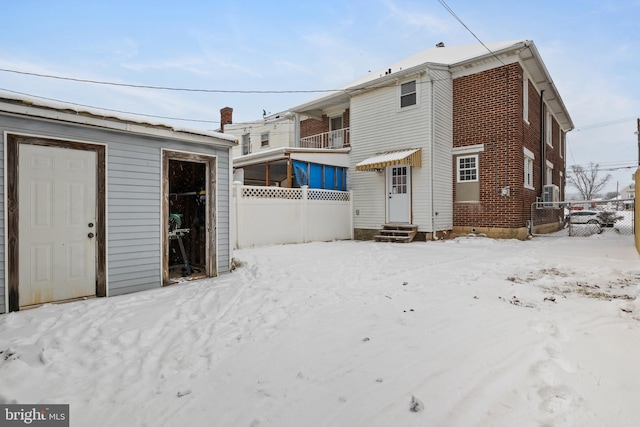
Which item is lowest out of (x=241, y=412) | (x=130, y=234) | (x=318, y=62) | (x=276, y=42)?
(x=241, y=412)

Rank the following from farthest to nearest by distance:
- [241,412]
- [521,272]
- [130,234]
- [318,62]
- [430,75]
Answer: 1. [318,62]
2. [430,75]
3. [521,272]
4. [130,234]
5. [241,412]

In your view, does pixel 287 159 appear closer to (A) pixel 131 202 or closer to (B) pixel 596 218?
(A) pixel 131 202

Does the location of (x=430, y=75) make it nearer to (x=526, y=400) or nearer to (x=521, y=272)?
(x=521, y=272)

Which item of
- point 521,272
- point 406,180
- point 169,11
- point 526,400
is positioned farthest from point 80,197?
point 169,11

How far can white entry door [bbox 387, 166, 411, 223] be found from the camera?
12562mm

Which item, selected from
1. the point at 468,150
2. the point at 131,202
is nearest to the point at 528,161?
the point at 468,150

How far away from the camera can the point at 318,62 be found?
29062 millimetres

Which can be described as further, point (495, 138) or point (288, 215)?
point (495, 138)

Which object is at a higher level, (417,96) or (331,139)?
(417,96)

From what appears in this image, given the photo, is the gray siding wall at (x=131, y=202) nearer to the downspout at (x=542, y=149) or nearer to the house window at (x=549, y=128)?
the downspout at (x=542, y=149)

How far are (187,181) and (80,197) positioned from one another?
10.5 feet

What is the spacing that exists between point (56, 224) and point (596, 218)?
24588 mm

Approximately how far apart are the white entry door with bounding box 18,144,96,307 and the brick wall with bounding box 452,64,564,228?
1222cm

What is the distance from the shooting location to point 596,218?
1864 centimetres
